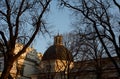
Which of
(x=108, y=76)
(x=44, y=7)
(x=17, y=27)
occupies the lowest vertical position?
(x=108, y=76)

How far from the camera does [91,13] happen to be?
70.7 ft

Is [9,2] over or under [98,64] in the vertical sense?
over

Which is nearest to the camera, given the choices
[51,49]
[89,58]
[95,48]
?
[95,48]

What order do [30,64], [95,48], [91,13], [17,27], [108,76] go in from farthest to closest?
[30,64]
[108,76]
[95,48]
[91,13]
[17,27]

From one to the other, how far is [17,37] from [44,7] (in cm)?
270

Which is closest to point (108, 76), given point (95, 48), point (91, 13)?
point (95, 48)

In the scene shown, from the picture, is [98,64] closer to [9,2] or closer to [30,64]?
[9,2]

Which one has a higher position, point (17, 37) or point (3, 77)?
point (17, 37)

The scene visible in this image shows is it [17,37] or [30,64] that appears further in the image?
[30,64]

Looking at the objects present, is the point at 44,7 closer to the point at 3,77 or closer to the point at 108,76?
the point at 3,77

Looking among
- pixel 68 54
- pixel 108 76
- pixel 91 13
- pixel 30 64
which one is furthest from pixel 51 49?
pixel 91 13

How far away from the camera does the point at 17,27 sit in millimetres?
19844

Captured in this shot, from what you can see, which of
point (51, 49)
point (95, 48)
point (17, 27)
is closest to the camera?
point (17, 27)

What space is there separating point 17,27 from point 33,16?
143cm
